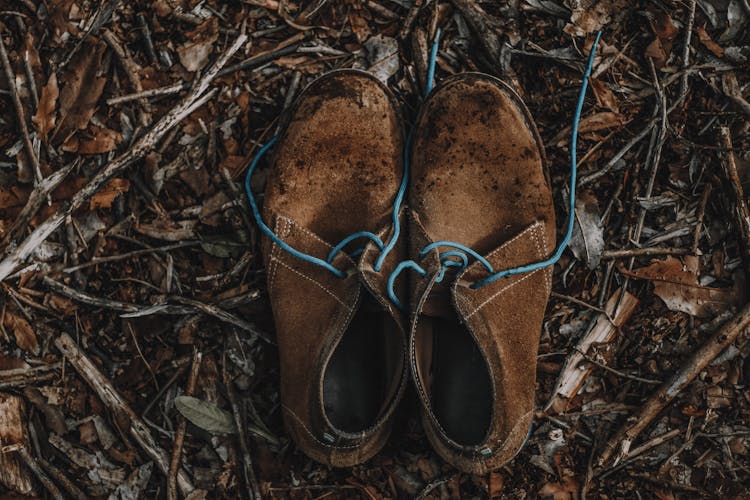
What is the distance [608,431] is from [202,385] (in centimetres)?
152

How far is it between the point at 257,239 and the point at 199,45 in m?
0.76

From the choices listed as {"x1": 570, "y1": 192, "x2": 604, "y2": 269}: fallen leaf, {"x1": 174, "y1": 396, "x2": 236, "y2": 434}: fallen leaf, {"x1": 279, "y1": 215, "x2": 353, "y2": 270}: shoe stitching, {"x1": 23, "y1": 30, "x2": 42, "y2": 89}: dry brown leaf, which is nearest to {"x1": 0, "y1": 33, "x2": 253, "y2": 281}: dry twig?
{"x1": 23, "y1": 30, "x2": 42, "y2": 89}: dry brown leaf

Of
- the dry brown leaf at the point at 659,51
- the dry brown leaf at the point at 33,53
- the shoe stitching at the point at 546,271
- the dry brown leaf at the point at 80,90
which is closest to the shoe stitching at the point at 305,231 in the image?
the shoe stitching at the point at 546,271

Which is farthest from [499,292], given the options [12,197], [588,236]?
[12,197]

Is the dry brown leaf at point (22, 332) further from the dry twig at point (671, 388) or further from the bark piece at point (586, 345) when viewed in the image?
the dry twig at point (671, 388)

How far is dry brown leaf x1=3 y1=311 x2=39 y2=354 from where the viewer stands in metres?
2.34

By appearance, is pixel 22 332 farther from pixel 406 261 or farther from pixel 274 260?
pixel 406 261

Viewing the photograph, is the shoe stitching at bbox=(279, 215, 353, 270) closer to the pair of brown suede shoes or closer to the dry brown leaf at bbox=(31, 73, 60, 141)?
the pair of brown suede shoes

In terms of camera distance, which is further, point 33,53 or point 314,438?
point 33,53

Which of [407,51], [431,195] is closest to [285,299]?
[431,195]

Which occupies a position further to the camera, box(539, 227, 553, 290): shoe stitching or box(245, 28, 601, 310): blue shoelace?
box(539, 227, 553, 290): shoe stitching

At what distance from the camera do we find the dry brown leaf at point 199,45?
238 centimetres

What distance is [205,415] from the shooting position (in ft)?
7.54

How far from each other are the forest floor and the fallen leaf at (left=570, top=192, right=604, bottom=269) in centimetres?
1
